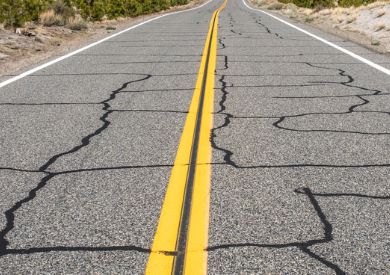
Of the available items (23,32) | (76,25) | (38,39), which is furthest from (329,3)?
(38,39)

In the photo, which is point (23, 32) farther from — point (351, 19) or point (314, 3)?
point (314, 3)

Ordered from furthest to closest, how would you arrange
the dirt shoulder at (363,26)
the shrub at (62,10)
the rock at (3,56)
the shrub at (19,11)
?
1. the shrub at (62,10)
2. the shrub at (19,11)
3. the dirt shoulder at (363,26)
4. the rock at (3,56)

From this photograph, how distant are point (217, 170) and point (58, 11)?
Result: 63.1 ft

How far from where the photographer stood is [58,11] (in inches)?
904

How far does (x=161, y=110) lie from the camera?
7578mm

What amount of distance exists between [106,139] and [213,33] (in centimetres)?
1455

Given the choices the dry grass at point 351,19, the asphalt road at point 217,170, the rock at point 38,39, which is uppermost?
the asphalt road at point 217,170

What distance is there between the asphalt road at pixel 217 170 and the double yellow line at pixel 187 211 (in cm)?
7

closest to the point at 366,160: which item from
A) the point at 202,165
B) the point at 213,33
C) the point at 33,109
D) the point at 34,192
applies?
the point at 202,165

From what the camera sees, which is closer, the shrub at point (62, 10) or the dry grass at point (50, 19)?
the dry grass at point (50, 19)

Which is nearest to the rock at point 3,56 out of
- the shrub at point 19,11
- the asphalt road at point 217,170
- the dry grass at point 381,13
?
the asphalt road at point 217,170

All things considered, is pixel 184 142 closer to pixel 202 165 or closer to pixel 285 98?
pixel 202 165

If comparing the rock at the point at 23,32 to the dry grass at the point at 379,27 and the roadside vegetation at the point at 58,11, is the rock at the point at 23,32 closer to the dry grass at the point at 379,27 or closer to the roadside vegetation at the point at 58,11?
the roadside vegetation at the point at 58,11

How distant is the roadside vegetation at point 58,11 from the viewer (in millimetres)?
18766
